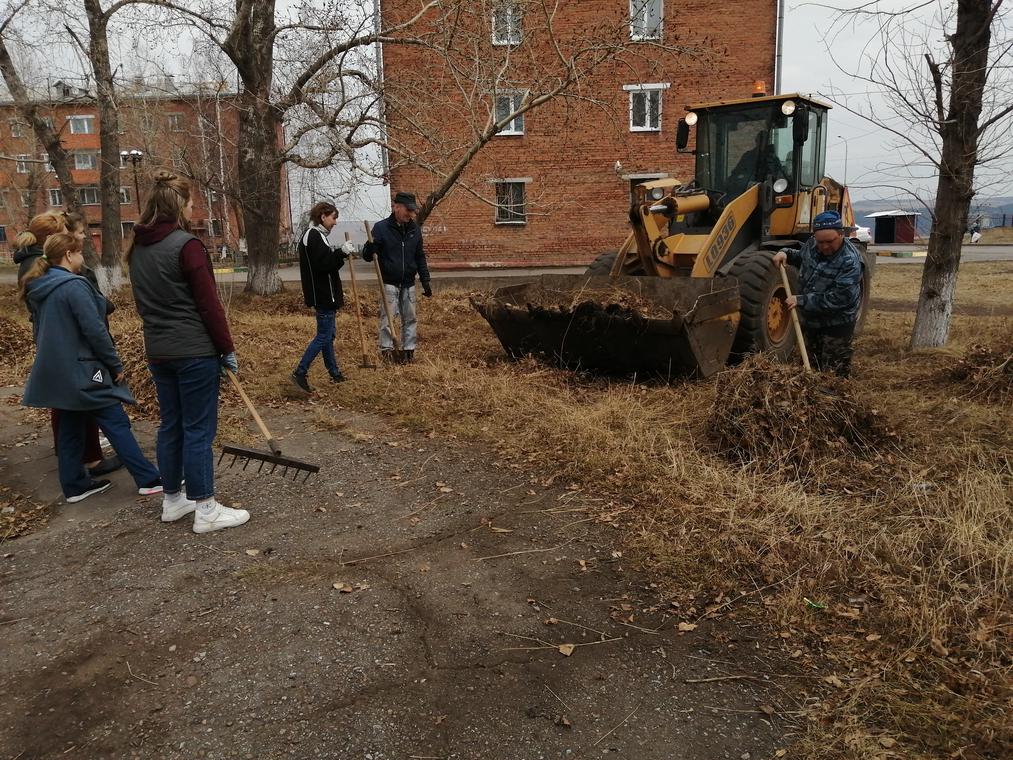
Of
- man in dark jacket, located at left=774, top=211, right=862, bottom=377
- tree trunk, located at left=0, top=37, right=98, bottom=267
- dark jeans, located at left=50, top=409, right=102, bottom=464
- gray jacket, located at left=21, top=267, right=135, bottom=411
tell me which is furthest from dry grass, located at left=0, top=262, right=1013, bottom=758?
tree trunk, located at left=0, top=37, right=98, bottom=267

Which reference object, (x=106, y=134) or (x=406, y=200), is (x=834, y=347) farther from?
(x=106, y=134)

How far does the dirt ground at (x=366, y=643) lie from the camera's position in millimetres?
2588

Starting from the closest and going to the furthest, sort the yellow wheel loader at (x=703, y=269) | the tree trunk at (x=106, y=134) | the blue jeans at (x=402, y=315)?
the yellow wheel loader at (x=703, y=269), the blue jeans at (x=402, y=315), the tree trunk at (x=106, y=134)

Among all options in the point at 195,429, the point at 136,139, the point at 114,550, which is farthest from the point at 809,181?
the point at 136,139

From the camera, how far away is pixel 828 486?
4.50 m

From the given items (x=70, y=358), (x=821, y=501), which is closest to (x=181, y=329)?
(x=70, y=358)

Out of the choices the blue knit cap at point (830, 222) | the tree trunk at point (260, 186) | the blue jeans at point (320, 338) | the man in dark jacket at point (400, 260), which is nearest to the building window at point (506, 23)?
the man in dark jacket at point (400, 260)

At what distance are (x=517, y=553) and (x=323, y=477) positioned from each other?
1.80 meters

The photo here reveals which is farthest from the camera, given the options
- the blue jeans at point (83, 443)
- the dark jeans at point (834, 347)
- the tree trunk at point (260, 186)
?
the tree trunk at point (260, 186)

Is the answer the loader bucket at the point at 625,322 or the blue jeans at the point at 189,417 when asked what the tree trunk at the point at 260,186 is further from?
the blue jeans at the point at 189,417

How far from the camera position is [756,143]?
808 cm

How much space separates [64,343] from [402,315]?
150 inches

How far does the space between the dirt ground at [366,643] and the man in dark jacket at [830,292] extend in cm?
290

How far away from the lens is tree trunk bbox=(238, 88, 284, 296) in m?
12.6
